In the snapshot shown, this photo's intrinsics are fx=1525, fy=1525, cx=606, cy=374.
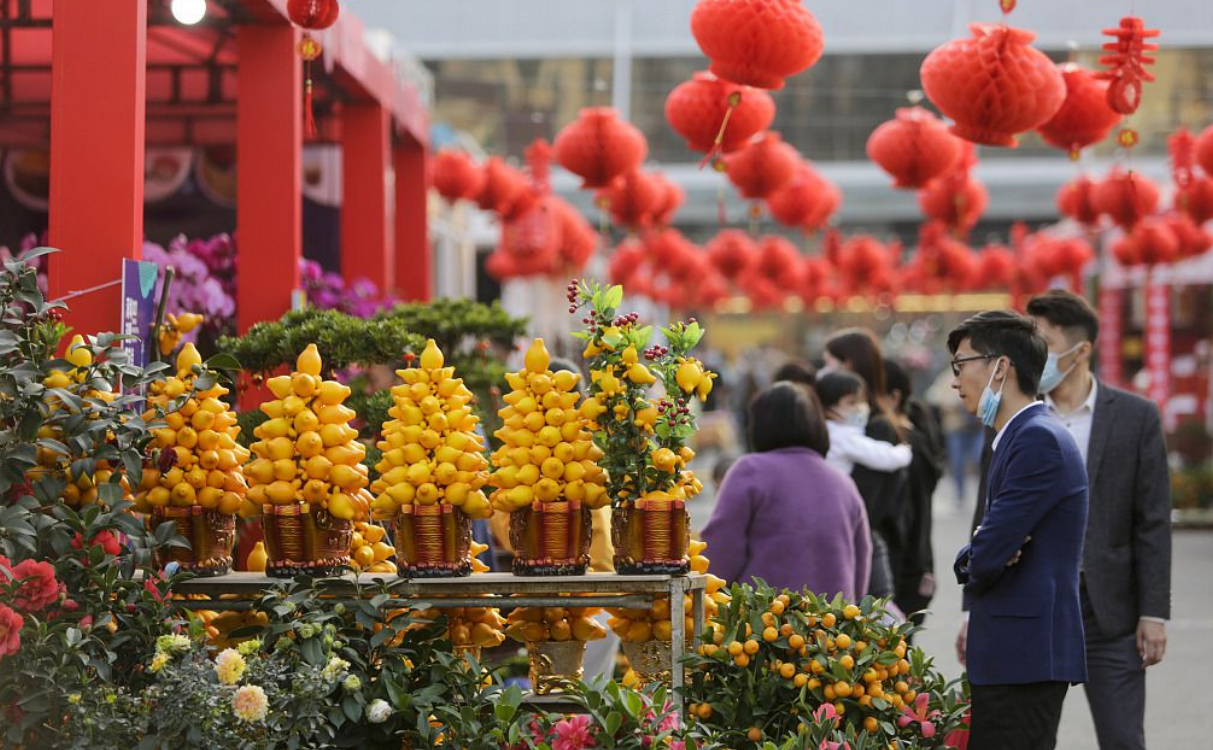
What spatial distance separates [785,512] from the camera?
17.7ft

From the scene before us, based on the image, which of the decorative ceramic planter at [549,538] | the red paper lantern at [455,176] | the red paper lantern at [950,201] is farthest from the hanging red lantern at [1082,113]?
the red paper lantern at [455,176]

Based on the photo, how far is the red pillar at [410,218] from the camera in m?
11.2

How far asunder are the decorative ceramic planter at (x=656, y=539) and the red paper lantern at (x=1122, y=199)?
745 centimetres

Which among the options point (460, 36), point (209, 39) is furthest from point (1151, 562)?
point (460, 36)

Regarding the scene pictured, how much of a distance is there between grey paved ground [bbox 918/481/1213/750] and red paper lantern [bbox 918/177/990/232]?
2.96 meters

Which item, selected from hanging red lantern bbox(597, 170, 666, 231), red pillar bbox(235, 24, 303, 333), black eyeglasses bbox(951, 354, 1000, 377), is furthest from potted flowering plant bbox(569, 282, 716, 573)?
hanging red lantern bbox(597, 170, 666, 231)

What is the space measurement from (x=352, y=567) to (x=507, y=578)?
0.44 m

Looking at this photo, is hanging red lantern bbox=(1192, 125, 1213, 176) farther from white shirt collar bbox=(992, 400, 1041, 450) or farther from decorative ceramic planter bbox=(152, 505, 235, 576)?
decorative ceramic planter bbox=(152, 505, 235, 576)

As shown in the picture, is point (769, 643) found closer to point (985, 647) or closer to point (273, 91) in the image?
point (985, 647)

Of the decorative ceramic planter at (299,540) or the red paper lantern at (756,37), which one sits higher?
the red paper lantern at (756,37)

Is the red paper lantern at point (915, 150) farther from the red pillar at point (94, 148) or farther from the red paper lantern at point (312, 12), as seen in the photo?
the red pillar at point (94, 148)

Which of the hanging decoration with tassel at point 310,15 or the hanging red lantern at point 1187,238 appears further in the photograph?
the hanging red lantern at point 1187,238

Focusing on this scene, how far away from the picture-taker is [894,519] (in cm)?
673

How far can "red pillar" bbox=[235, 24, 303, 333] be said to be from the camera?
→ 6.86 meters
